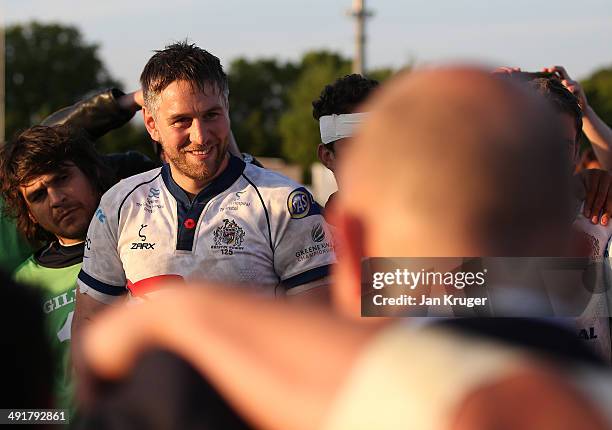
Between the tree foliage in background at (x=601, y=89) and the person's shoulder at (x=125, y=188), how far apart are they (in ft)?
132

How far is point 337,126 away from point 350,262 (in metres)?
2.82

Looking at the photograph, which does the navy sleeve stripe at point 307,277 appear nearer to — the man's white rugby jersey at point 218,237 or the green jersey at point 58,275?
the man's white rugby jersey at point 218,237

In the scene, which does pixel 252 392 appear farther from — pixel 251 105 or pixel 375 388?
pixel 251 105

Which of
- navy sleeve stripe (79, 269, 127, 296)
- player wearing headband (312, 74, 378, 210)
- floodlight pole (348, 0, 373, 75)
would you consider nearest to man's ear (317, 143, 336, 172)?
player wearing headband (312, 74, 378, 210)

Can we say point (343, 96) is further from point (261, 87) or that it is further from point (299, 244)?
point (261, 87)

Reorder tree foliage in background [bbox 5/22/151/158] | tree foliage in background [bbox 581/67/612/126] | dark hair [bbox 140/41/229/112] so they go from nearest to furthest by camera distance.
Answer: dark hair [bbox 140/41/229/112] < tree foliage in background [bbox 581/67/612/126] < tree foliage in background [bbox 5/22/151/158]

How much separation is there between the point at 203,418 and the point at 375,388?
22 centimetres

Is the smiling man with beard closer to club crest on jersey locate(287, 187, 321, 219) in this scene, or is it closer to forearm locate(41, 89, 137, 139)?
club crest on jersey locate(287, 187, 321, 219)

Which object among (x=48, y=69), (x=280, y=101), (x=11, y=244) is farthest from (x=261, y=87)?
(x=11, y=244)

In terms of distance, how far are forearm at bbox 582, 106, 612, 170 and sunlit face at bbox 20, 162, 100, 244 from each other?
236 centimetres

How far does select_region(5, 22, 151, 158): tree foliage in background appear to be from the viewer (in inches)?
2616

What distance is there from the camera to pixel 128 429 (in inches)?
40.4

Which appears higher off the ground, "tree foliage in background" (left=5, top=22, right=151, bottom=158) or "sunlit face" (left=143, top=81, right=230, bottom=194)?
"tree foliage in background" (left=5, top=22, right=151, bottom=158)

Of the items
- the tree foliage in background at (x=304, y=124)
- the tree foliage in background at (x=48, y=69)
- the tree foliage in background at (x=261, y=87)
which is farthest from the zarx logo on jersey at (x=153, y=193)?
the tree foliage in background at (x=261, y=87)
